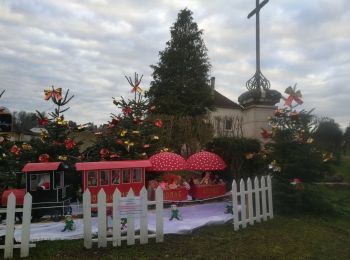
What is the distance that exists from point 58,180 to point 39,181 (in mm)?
435

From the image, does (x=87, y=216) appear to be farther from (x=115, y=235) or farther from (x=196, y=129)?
(x=196, y=129)

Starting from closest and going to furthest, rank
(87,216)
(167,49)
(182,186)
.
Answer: (87,216) < (182,186) < (167,49)

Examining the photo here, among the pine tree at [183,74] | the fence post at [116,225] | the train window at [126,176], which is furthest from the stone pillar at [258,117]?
the pine tree at [183,74]

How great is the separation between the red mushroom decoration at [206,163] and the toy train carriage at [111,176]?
1801 millimetres

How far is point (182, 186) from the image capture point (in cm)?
939

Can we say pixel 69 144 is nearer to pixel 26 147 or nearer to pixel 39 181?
pixel 26 147

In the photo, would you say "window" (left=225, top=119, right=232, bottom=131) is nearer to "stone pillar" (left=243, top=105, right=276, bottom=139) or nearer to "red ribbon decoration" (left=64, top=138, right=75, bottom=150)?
"stone pillar" (left=243, top=105, right=276, bottom=139)

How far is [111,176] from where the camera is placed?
8.23 meters

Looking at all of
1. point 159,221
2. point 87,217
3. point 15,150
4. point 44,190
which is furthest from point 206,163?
point 15,150

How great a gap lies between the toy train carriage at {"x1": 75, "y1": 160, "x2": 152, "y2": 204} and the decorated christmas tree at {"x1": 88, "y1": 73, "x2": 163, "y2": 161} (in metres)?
2.21

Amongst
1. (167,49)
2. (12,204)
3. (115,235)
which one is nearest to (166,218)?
(115,235)

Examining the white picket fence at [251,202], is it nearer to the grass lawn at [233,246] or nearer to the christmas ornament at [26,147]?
the grass lawn at [233,246]

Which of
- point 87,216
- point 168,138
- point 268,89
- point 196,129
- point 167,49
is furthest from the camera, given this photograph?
point 167,49

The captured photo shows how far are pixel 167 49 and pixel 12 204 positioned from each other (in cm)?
3188
